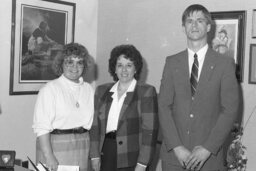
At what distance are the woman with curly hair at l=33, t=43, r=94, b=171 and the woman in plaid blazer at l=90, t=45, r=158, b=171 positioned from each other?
Result: 100 mm

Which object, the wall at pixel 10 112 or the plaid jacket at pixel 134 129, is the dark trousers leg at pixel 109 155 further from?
the wall at pixel 10 112

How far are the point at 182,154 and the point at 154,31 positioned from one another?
160cm

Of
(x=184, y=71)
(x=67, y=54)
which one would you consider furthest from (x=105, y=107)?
(x=184, y=71)

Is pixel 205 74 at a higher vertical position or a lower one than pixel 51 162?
higher

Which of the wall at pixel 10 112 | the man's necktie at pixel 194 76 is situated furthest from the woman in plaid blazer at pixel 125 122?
the wall at pixel 10 112

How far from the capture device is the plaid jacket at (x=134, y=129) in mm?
2639

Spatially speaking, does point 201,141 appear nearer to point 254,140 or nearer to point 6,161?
point 254,140

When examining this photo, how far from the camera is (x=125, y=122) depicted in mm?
2643

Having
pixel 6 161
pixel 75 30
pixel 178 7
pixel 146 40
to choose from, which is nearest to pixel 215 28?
pixel 178 7

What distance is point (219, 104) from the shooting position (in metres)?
2.42

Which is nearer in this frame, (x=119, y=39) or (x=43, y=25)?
(x=43, y=25)

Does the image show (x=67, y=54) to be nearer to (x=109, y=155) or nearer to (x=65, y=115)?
(x=65, y=115)

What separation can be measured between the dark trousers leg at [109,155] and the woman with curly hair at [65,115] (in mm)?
182

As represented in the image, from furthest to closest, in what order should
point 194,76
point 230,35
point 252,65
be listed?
point 230,35
point 252,65
point 194,76
